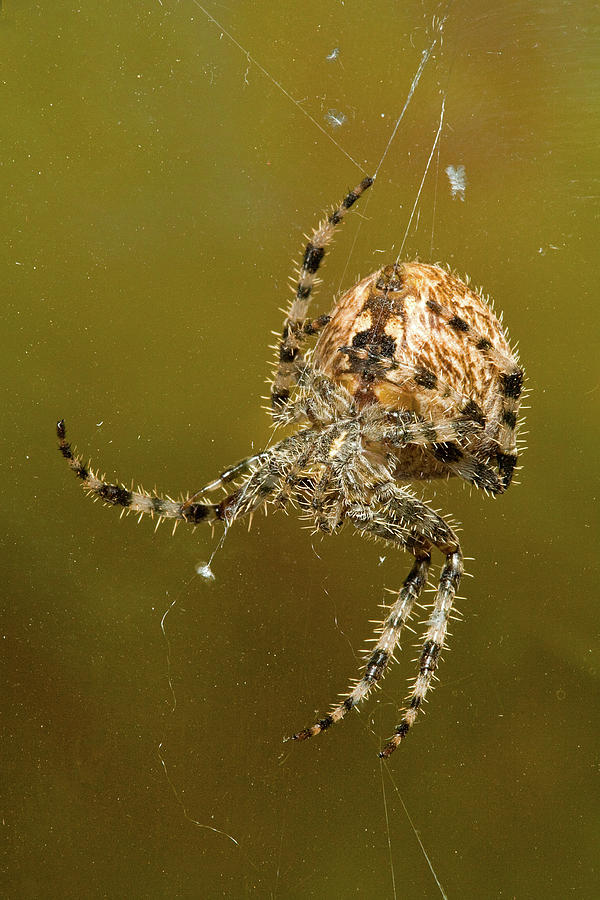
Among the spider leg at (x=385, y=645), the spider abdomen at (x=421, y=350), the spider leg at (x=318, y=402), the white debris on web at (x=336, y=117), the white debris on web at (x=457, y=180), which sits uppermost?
the white debris on web at (x=457, y=180)

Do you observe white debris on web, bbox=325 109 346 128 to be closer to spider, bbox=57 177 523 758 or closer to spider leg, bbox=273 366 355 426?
spider, bbox=57 177 523 758

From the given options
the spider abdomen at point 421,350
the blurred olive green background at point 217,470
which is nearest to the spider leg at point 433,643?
the spider abdomen at point 421,350

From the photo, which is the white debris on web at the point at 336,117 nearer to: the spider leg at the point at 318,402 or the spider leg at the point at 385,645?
the spider leg at the point at 318,402

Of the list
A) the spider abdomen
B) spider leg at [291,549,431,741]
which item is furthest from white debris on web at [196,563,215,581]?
the spider abdomen

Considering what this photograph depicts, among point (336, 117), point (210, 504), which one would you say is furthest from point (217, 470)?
point (336, 117)

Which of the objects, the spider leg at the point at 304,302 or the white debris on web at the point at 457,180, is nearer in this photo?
the spider leg at the point at 304,302

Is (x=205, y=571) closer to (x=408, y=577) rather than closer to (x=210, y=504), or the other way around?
(x=210, y=504)

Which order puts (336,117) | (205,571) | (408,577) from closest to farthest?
(408,577) → (336,117) → (205,571)
